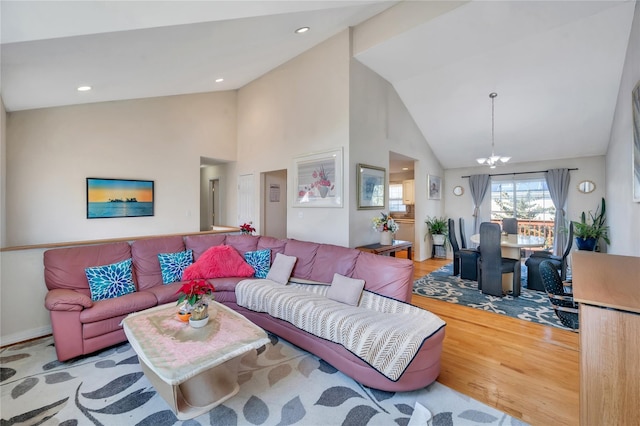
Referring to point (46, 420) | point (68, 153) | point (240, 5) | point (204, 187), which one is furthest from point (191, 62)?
point (204, 187)

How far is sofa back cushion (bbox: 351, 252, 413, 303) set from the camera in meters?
2.46

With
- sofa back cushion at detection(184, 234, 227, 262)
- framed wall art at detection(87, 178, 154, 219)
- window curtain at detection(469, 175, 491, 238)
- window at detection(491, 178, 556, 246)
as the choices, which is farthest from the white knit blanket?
window at detection(491, 178, 556, 246)

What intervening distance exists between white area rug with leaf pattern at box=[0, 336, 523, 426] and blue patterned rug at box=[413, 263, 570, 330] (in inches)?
82.3

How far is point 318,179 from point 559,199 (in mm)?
5548

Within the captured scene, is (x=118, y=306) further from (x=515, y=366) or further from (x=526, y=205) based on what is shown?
(x=526, y=205)

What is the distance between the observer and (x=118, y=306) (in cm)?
259

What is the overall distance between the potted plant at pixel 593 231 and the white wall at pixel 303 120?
→ 4771 mm

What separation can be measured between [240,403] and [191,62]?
140 inches

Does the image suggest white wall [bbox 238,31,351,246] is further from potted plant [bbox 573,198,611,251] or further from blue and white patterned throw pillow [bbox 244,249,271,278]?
potted plant [bbox 573,198,611,251]

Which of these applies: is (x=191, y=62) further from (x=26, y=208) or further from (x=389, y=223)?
(x=389, y=223)

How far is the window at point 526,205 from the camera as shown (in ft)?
20.7

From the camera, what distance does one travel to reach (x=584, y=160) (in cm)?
578

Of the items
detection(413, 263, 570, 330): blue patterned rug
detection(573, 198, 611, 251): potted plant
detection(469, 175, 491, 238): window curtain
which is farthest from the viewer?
detection(469, 175, 491, 238): window curtain

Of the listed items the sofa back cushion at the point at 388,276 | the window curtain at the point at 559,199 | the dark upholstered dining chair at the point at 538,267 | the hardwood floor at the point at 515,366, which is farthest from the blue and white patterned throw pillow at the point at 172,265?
the window curtain at the point at 559,199
